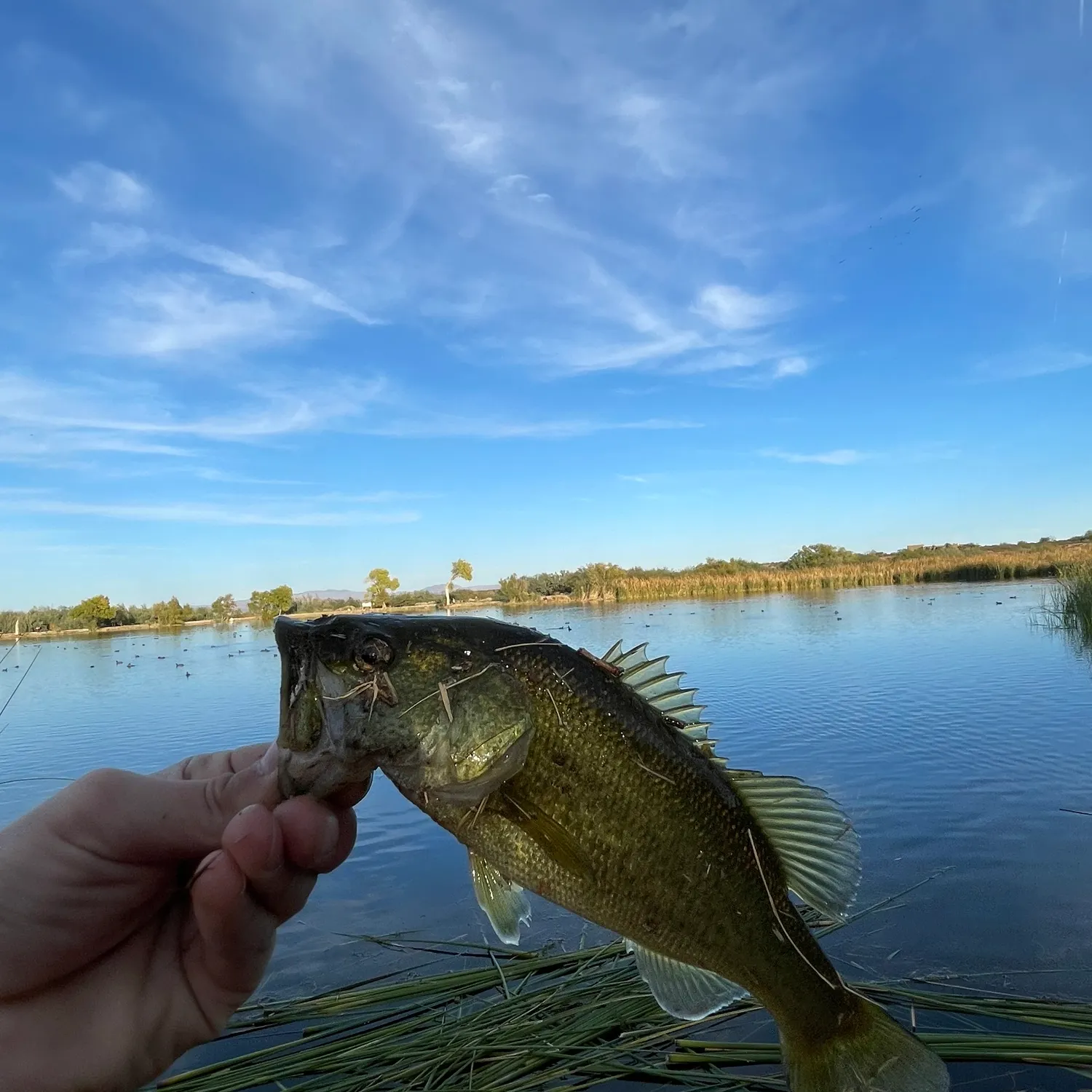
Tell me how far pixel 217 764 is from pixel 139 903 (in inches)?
21.2

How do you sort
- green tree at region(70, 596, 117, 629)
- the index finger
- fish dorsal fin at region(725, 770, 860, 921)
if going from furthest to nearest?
green tree at region(70, 596, 117, 629), the index finger, fish dorsal fin at region(725, 770, 860, 921)

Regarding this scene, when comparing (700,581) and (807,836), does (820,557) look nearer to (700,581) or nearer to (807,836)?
(700,581)

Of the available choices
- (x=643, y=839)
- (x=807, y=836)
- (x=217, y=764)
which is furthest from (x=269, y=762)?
(x=807, y=836)

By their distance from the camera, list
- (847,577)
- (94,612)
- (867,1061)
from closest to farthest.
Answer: (867,1061)
(847,577)
(94,612)

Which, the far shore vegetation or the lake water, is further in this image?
the far shore vegetation

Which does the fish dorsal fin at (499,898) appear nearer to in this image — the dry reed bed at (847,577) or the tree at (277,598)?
the tree at (277,598)

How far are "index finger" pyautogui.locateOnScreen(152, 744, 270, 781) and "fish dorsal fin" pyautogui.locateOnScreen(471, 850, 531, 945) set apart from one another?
922 millimetres

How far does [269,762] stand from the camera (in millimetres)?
2379

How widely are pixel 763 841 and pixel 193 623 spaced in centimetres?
9471

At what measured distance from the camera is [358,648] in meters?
2.33

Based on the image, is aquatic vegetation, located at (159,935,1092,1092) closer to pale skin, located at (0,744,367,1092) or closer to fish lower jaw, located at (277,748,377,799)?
pale skin, located at (0,744,367,1092)

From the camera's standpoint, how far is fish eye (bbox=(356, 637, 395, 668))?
7.61 ft

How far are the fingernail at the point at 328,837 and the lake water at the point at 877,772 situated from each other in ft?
13.1

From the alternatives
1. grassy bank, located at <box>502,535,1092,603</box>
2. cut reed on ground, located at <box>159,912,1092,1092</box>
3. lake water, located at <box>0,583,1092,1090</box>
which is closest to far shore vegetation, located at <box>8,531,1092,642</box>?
grassy bank, located at <box>502,535,1092,603</box>
